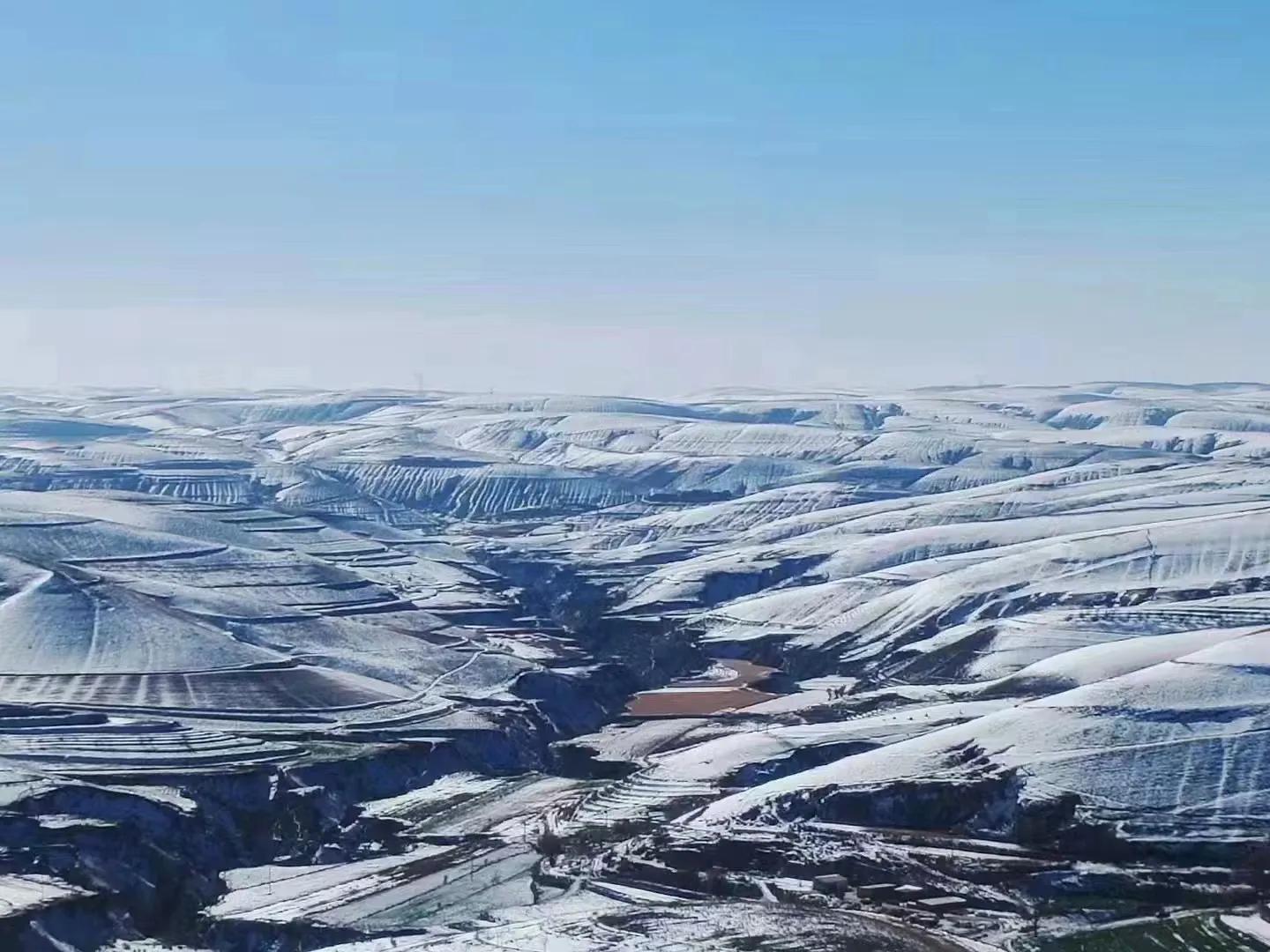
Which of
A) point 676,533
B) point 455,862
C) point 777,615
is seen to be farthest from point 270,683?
point 676,533

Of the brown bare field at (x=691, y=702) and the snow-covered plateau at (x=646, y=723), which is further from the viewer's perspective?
the brown bare field at (x=691, y=702)

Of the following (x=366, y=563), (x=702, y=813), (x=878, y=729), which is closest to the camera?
(x=702, y=813)

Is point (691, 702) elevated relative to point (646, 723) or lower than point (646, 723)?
lower

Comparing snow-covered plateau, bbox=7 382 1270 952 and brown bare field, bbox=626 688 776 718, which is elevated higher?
snow-covered plateau, bbox=7 382 1270 952

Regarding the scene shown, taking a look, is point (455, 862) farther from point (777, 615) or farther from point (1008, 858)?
point (777, 615)

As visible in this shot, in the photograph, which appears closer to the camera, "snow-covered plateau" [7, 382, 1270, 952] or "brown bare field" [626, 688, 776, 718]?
"snow-covered plateau" [7, 382, 1270, 952]

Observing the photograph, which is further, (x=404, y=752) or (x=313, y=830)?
(x=404, y=752)

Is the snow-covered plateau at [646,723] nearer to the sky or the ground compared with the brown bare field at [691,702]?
nearer to the sky

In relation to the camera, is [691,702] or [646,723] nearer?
[646,723]
